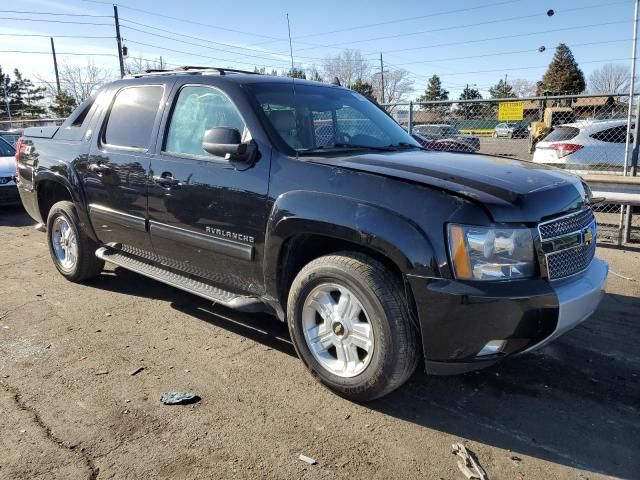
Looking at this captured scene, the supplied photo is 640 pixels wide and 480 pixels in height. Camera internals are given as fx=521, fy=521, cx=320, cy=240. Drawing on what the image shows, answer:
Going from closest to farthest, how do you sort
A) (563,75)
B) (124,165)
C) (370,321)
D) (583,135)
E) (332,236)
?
(370,321), (332,236), (124,165), (583,135), (563,75)

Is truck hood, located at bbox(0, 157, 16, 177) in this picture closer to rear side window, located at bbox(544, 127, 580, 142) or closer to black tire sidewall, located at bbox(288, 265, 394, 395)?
black tire sidewall, located at bbox(288, 265, 394, 395)

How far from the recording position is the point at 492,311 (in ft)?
8.58

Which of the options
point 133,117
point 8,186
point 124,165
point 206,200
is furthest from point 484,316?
point 8,186

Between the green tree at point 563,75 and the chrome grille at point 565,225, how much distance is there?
58641mm

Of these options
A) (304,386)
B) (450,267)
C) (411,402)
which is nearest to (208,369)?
(304,386)

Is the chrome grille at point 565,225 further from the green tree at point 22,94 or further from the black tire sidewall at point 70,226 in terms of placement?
the green tree at point 22,94

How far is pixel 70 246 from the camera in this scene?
533 cm

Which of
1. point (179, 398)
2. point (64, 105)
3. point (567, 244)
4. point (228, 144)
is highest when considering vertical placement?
point (64, 105)

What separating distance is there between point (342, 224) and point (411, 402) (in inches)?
46.8

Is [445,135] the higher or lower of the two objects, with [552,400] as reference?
higher

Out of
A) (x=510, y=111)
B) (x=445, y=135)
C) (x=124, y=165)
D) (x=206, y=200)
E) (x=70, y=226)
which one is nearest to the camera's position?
(x=206, y=200)

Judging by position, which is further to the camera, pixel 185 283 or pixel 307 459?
pixel 185 283

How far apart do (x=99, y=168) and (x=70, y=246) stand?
1.19 metres

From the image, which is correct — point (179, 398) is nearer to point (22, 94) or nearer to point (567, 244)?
point (567, 244)
